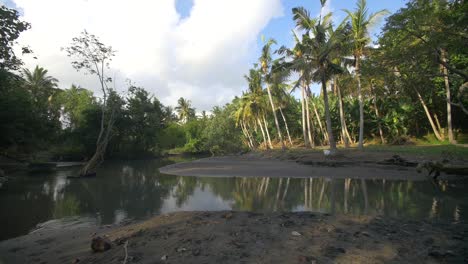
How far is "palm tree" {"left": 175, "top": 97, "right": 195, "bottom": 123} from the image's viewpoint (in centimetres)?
8369

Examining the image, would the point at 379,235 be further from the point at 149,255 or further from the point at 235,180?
the point at 235,180

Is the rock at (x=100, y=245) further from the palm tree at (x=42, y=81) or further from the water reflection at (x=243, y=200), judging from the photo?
the palm tree at (x=42, y=81)

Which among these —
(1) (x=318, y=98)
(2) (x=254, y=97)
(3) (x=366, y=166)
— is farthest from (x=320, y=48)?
(1) (x=318, y=98)

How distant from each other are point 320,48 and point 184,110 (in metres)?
63.9

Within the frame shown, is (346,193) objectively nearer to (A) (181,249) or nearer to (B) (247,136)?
(A) (181,249)

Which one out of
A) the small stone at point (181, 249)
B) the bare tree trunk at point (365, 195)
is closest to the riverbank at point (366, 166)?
the bare tree trunk at point (365, 195)

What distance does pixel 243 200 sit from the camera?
38.2ft

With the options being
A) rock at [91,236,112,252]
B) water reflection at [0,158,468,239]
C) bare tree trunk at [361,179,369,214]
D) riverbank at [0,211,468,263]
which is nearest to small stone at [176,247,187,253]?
riverbank at [0,211,468,263]

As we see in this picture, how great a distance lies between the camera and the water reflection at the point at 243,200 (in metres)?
9.21

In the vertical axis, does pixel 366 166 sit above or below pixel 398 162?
below

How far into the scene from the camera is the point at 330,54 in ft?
77.6

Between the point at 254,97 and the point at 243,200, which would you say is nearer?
the point at 243,200

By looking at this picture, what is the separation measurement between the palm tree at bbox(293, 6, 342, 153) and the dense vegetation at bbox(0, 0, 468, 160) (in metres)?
0.08

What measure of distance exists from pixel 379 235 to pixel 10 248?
26.5 ft
